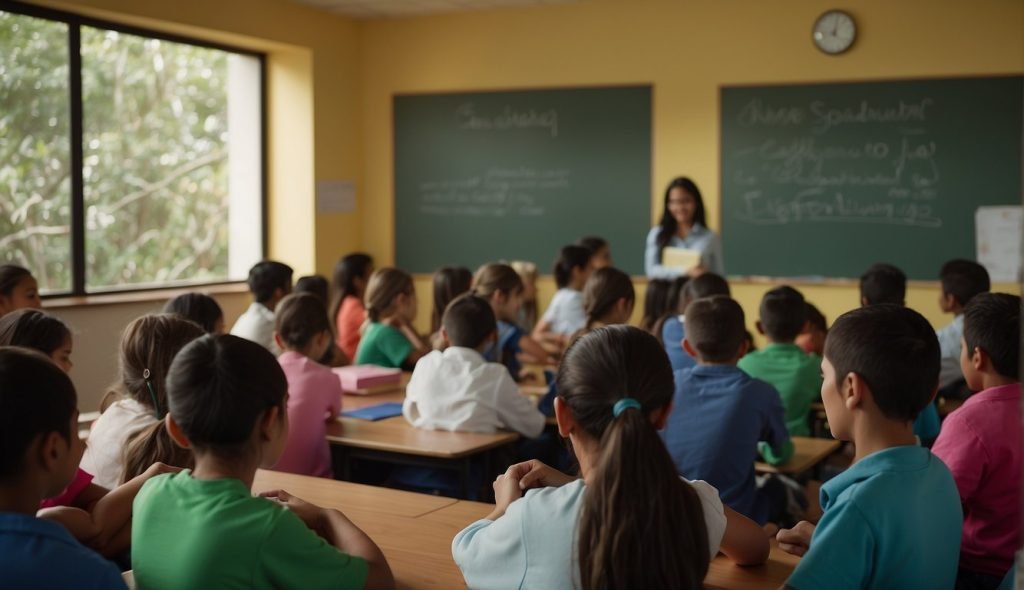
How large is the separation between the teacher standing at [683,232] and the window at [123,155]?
3106mm

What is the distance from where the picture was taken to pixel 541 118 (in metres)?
7.84

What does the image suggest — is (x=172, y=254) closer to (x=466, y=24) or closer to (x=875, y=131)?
(x=466, y=24)

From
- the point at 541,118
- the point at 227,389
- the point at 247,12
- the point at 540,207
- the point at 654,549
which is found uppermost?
the point at 247,12

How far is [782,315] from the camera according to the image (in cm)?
422

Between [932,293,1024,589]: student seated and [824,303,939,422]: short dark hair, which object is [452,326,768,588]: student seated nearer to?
[824,303,939,422]: short dark hair

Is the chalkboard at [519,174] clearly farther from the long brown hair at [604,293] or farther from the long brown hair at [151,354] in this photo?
the long brown hair at [151,354]

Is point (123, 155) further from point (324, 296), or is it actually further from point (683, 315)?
point (683, 315)

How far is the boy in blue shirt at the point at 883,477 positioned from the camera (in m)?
1.74

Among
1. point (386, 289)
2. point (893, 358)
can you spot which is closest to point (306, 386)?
point (386, 289)

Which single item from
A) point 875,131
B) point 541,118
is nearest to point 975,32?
point 875,131

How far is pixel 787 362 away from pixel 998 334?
161 centimetres

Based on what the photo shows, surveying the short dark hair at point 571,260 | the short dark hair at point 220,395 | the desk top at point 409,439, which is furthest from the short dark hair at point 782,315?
the short dark hair at point 220,395

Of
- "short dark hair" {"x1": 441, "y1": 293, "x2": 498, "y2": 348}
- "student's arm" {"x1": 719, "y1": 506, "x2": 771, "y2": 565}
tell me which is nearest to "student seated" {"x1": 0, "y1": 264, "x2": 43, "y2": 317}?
"short dark hair" {"x1": 441, "y1": 293, "x2": 498, "y2": 348}

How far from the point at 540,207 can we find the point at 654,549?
637 cm
